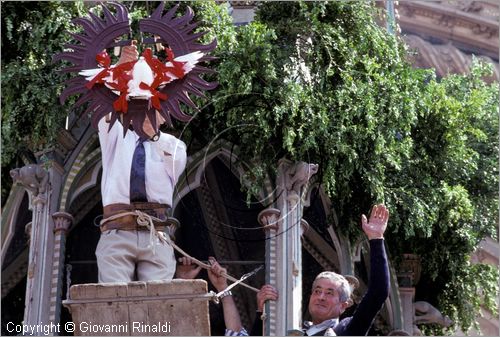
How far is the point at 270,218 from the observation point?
19.8m

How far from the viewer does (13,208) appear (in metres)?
20.7

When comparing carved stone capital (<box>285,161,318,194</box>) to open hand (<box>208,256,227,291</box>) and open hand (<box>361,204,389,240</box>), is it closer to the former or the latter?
open hand (<box>208,256,227,291</box>)

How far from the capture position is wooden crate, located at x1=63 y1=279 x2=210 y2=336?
1544 cm

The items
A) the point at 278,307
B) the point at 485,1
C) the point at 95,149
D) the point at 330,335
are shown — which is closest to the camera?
the point at 330,335

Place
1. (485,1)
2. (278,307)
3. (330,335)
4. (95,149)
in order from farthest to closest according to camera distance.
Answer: (485,1) → (95,149) → (278,307) → (330,335)

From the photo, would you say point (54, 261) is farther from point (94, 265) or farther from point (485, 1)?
point (485, 1)

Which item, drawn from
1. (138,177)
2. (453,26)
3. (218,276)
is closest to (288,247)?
(218,276)

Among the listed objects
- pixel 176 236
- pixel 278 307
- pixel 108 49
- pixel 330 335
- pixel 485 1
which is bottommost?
pixel 330 335

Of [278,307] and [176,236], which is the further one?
[176,236]

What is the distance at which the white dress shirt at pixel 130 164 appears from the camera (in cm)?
1811

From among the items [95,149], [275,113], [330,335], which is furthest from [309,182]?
[330,335]

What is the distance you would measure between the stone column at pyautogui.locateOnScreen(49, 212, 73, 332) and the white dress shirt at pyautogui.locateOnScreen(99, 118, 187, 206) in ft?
5.39

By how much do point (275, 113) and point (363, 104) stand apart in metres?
1.15

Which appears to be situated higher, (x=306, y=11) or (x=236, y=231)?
(x=306, y=11)
